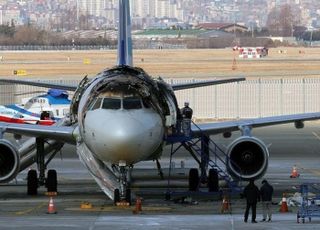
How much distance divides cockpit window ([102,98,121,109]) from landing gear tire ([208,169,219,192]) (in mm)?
5592

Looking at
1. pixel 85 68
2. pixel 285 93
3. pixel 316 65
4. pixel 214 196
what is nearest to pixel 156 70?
pixel 85 68

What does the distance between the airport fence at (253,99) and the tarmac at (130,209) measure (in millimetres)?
27028

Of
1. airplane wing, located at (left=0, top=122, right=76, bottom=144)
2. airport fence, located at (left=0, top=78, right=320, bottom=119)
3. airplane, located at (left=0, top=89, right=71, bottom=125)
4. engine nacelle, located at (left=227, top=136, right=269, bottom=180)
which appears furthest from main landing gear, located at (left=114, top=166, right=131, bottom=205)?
airport fence, located at (left=0, top=78, right=320, bottom=119)

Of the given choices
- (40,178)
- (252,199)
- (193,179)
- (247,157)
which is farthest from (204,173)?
(252,199)

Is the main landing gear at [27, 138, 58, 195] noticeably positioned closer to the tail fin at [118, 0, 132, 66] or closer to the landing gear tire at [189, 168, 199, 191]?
the tail fin at [118, 0, 132, 66]

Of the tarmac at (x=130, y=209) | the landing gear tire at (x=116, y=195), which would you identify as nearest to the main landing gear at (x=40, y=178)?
the tarmac at (x=130, y=209)

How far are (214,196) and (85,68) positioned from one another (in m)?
101

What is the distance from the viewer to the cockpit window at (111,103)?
36312 millimetres

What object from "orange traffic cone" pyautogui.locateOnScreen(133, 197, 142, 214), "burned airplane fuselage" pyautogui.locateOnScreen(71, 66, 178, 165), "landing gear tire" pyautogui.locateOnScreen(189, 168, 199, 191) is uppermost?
"burned airplane fuselage" pyautogui.locateOnScreen(71, 66, 178, 165)

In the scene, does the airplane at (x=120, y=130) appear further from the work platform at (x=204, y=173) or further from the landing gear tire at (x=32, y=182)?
the work platform at (x=204, y=173)

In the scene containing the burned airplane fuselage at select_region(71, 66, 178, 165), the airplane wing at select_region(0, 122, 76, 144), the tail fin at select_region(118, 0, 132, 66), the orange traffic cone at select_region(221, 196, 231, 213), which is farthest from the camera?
the tail fin at select_region(118, 0, 132, 66)

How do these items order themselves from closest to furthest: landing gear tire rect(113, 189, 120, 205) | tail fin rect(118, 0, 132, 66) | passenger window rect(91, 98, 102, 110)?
passenger window rect(91, 98, 102, 110)
landing gear tire rect(113, 189, 120, 205)
tail fin rect(118, 0, 132, 66)

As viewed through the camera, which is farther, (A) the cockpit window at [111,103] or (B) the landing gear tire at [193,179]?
(B) the landing gear tire at [193,179]

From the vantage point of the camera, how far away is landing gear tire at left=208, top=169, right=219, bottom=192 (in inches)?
1606
